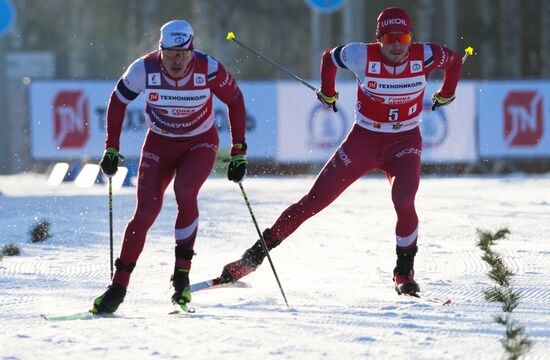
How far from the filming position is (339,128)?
18.7 metres

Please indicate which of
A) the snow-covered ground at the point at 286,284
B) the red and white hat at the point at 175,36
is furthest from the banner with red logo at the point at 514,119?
the red and white hat at the point at 175,36

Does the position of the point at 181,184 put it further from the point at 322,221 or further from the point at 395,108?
the point at 322,221

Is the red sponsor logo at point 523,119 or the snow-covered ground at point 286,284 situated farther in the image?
the red sponsor logo at point 523,119

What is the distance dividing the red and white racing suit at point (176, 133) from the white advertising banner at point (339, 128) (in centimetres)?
1082

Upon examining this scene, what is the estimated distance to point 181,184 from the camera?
25.2 ft

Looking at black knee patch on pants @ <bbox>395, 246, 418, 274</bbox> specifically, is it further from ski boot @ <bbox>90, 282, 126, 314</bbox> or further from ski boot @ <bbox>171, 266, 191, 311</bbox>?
ski boot @ <bbox>90, 282, 126, 314</bbox>

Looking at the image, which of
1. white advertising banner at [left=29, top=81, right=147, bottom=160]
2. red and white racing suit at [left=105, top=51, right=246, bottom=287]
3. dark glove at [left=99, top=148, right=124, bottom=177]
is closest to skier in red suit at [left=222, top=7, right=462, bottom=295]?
red and white racing suit at [left=105, top=51, right=246, bottom=287]

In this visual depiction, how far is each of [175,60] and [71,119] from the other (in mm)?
11559

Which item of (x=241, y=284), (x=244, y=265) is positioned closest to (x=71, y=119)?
(x=241, y=284)

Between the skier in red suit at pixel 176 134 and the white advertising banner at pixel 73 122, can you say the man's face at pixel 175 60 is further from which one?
the white advertising banner at pixel 73 122

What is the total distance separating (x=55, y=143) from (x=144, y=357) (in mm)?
13056

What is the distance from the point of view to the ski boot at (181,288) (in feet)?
24.6

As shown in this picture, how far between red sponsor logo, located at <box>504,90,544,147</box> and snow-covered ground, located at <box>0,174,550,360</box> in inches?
157

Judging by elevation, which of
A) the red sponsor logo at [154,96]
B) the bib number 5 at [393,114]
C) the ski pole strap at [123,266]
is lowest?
the ski pole strap at [123,266]
